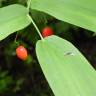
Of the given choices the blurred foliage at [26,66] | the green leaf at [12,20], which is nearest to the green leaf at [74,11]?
the green leaf at [12,20]

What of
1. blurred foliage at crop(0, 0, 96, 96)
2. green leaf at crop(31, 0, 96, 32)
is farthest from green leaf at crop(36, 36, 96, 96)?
blurred foliage at crop(0, 0, 96, 96)

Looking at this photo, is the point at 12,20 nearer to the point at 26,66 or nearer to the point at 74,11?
the point at 74,11

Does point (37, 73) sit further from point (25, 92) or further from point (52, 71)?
point (52, 71)

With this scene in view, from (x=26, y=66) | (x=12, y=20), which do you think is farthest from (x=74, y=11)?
(x=26, y=66)

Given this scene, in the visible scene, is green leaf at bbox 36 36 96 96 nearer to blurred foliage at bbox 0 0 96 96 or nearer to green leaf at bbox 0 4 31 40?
green leaf at bbox 0 4 31 40

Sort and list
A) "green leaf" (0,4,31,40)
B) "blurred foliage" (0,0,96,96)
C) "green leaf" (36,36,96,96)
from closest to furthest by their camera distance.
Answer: "green leaf" (36,36,96,96), "green leaf" (0,4,31,40), "blurred foliage" (0,0,96,96)
